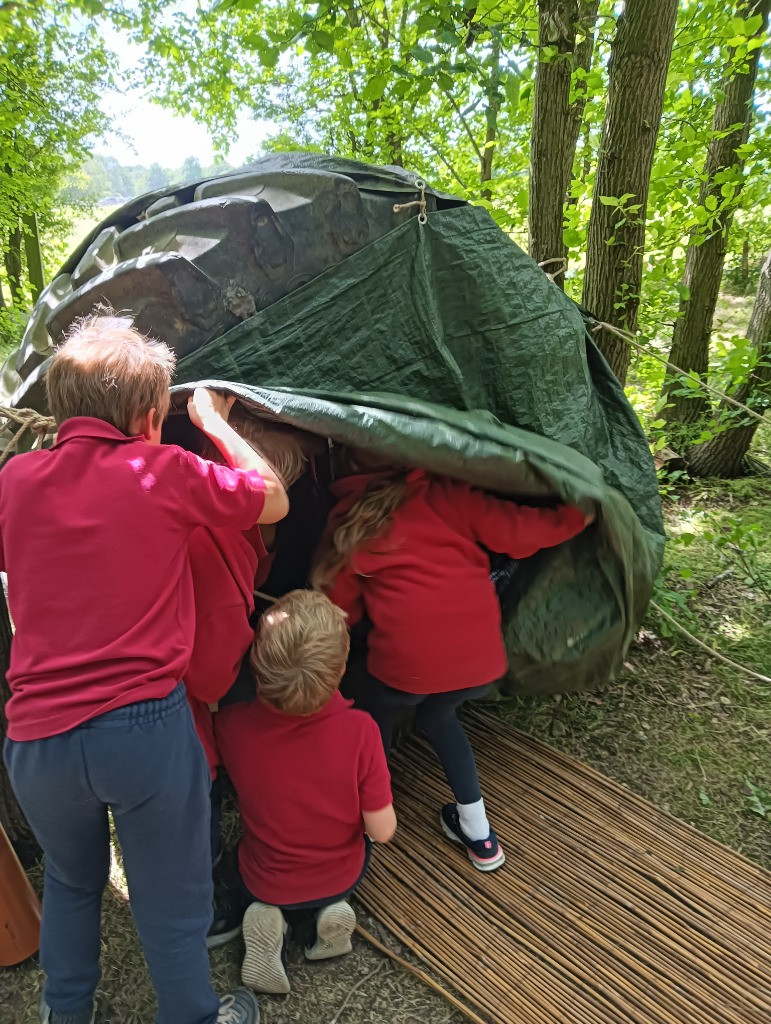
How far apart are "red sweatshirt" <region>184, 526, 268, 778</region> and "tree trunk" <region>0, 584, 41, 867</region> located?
66 cm

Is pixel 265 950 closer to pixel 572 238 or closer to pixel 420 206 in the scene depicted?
pixel 420 206

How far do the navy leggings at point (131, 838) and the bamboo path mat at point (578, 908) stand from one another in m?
0.66

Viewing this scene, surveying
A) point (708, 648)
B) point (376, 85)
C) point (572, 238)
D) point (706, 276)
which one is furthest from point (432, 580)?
point (706, 276)

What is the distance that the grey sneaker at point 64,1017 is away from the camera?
1451 millimetres

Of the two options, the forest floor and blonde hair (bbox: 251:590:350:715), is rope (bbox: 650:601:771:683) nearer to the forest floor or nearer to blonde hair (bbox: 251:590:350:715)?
the forest floor

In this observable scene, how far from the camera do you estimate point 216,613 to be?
1.55m

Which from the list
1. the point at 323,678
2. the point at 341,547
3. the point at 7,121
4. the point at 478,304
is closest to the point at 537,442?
the point at 478,304

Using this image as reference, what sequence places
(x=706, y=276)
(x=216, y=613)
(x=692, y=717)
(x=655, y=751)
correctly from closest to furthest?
(x=216, y=613)
(x=655, y=751)
(x=692, y=717)
(x=706, y=276)

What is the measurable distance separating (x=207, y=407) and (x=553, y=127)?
2.46m

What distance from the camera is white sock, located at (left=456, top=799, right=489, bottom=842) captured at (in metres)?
1.98

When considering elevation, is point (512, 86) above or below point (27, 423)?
above

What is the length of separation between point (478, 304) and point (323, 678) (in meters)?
1.22

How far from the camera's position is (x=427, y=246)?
1.96 meters

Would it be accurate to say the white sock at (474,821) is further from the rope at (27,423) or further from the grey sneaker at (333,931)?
the rope at (27,423)
